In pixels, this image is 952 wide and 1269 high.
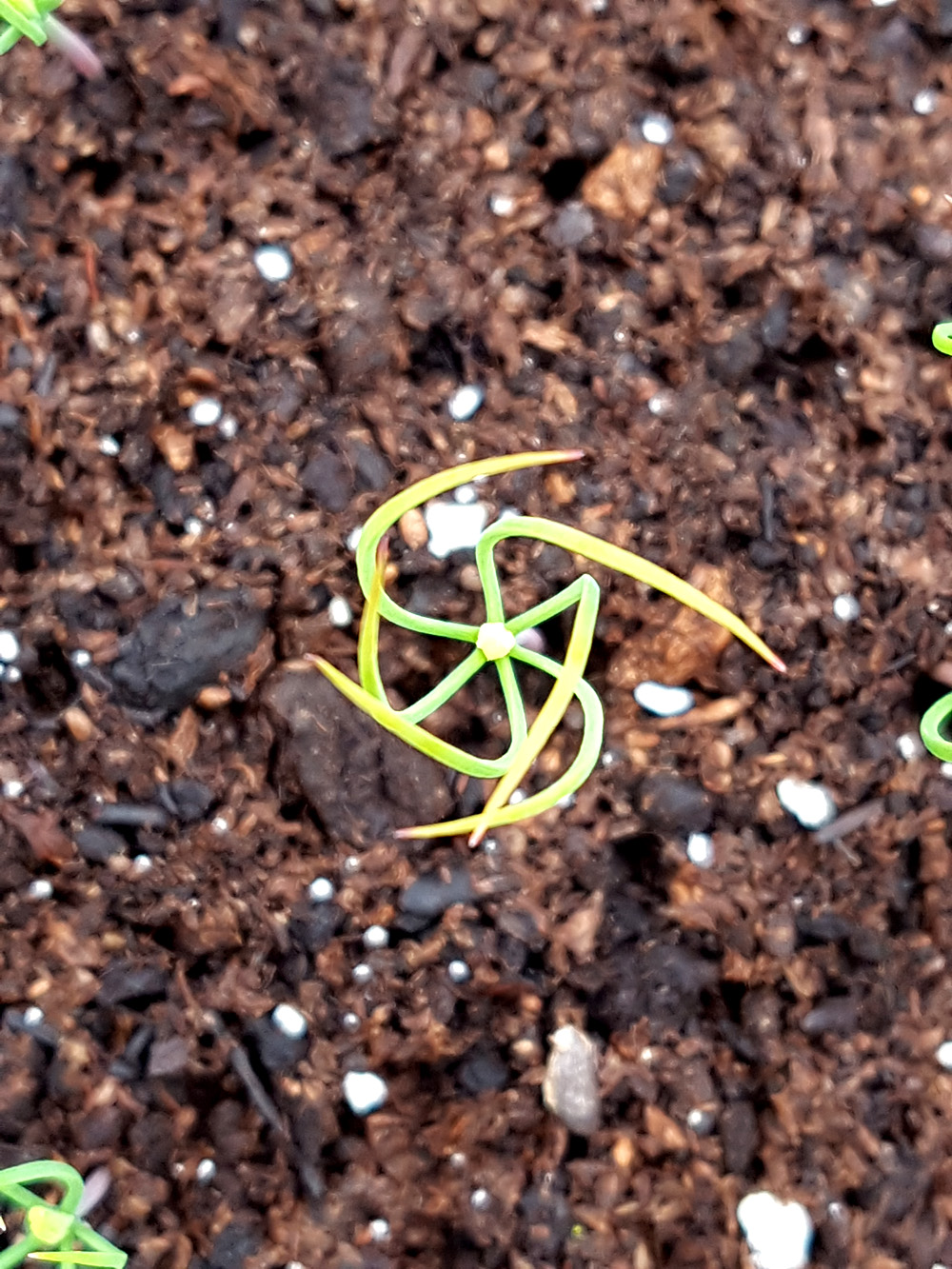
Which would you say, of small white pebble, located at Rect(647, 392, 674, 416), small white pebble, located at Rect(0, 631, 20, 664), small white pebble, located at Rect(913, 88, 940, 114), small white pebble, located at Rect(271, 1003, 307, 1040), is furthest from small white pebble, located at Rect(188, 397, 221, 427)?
small white pebble, located at Rect(913, 88, 940, 114)

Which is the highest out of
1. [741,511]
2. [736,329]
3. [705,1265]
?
[736,329]

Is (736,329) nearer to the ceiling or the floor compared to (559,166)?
nearer to the floor

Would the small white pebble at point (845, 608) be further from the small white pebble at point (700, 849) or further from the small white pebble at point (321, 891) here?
the small white pebble at point (321, 891)

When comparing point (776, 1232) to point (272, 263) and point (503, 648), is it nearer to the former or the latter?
point (503, 648)

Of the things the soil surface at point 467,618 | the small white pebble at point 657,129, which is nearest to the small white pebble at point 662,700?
the soil surface at point 467,618

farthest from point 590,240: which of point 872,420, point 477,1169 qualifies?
point 477,1169

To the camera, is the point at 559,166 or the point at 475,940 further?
the point at 559,166

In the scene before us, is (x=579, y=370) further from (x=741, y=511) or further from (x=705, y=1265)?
(x=705, y=1265)
